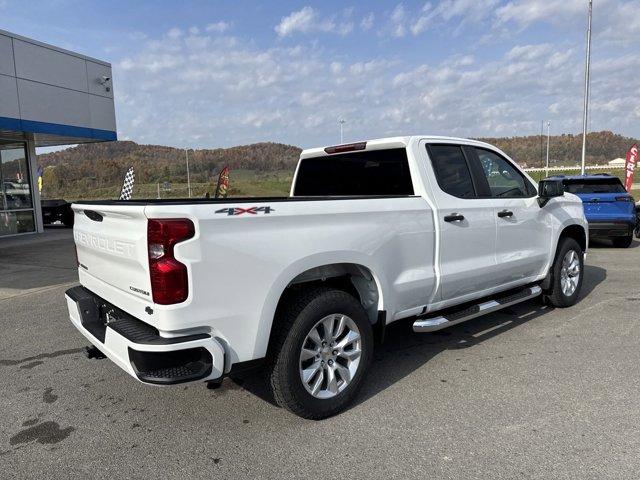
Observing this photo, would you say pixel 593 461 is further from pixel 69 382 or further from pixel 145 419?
pixel 69 382

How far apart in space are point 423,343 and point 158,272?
9.68ft

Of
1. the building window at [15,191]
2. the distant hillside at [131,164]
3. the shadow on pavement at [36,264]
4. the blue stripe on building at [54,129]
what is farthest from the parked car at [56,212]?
the distant hillside at [131,164]

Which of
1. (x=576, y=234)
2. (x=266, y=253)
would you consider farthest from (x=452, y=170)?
(x=576, y=234)

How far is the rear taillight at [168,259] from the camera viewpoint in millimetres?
2664

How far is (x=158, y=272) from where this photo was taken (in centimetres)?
270

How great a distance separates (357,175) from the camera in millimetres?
4816

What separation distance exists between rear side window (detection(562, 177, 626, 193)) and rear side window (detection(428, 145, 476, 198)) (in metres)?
7.37

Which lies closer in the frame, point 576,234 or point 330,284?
point 330,284

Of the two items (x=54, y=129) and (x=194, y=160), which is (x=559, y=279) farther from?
(x=194, y=160)

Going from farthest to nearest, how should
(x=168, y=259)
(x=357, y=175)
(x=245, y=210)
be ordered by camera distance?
(x=357, y=175) < (x=245, y=210) < (x=168, y=259)

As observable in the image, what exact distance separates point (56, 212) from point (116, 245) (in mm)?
19481

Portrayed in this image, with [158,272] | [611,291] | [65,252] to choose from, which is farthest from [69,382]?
[65,252]

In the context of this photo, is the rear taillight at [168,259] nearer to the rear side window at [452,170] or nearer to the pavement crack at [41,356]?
the rear side window at [452,170]

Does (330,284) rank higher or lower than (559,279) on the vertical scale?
higher
